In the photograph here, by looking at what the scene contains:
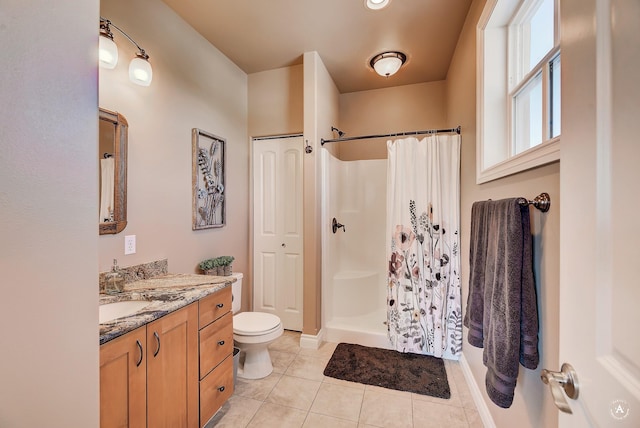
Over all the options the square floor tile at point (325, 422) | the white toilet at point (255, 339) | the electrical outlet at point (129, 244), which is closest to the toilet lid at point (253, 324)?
the white toilet at point (255, 339)

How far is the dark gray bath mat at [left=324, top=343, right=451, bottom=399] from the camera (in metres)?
1.89

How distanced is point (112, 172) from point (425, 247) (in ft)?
7.33

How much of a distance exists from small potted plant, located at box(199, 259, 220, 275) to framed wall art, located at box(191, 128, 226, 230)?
11.4 inches

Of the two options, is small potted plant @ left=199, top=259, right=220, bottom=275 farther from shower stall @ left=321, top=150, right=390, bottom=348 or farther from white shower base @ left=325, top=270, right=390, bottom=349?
white shower base @ left=325, top=270, right=390, bottom=349

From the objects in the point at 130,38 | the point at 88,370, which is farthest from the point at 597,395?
the point at 130,38

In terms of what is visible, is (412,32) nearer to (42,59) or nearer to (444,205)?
(444,205)

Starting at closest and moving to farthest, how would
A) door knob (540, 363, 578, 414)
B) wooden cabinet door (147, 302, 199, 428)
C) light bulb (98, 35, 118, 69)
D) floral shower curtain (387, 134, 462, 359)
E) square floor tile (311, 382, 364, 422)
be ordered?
door knob (540, 363, 578, 414) < wooden cabinet door (147, 302, 199, 428) < light bulb (98, 35, 118, 69) < square floor tile (311, 382, 364, 422) < floral shower curtain (387, 134, 462, 359)

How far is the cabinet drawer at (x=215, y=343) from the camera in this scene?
4.66ft

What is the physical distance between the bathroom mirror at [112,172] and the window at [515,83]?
6.74 feet

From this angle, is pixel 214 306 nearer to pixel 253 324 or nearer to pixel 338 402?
pixel 253 324

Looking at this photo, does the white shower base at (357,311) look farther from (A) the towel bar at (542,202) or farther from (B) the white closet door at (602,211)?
(B) the white closet door at (602,211)

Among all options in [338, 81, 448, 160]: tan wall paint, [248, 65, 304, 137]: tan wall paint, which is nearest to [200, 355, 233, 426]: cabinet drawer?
[248, 65, 304, 137]: tan wall paint

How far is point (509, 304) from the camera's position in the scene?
3.24 feet

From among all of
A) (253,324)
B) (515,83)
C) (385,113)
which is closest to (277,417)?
(253,324)
